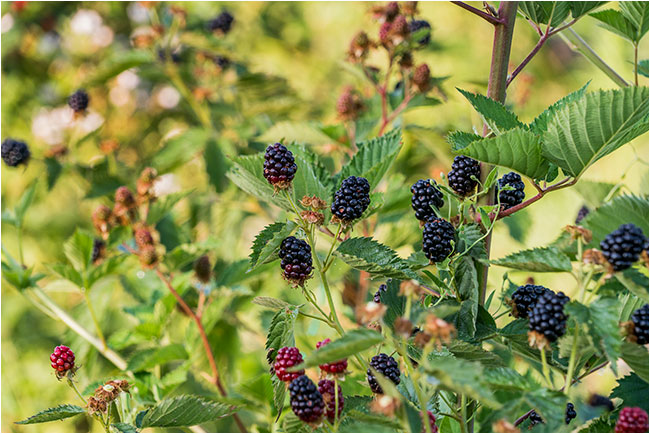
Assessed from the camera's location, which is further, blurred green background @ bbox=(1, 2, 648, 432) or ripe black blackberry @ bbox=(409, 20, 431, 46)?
blurred green background @ bbox=(1, 2, 648, 432)

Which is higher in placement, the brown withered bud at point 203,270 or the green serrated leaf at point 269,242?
the green serrated leaf at point 269,242

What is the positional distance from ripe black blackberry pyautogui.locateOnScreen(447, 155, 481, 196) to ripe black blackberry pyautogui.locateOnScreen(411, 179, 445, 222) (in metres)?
0.02

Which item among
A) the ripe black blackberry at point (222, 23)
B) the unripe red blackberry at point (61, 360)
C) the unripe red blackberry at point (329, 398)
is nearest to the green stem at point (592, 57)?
the unripe red blackberry at point (329, 398)

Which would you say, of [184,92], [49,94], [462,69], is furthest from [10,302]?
[462,69]

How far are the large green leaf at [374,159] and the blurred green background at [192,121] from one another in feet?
1.15

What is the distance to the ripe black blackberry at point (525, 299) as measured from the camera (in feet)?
1.49

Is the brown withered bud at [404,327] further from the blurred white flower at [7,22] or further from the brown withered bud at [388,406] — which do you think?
the blurred white flower at [7,22]

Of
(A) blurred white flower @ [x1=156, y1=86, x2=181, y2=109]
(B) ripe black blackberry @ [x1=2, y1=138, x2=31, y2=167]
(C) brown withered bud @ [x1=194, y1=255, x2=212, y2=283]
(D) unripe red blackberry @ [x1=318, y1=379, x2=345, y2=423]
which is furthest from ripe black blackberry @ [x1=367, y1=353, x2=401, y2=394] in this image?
(A) blurred white flower @ [x1=156, y1=86, x2=181, y2=109]

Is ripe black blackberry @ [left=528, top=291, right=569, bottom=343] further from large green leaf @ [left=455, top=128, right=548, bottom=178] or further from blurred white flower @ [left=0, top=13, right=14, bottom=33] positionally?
blurred white flower @ [left=0, top=13, right=14, bottom=33]

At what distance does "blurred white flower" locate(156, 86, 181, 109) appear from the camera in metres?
1.80

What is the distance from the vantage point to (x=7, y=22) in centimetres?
178

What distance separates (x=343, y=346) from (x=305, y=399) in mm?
69

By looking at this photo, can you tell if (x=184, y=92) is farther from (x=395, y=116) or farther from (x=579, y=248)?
(x=579, y=248)

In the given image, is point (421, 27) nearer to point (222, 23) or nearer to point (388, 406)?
point (222, 23)
